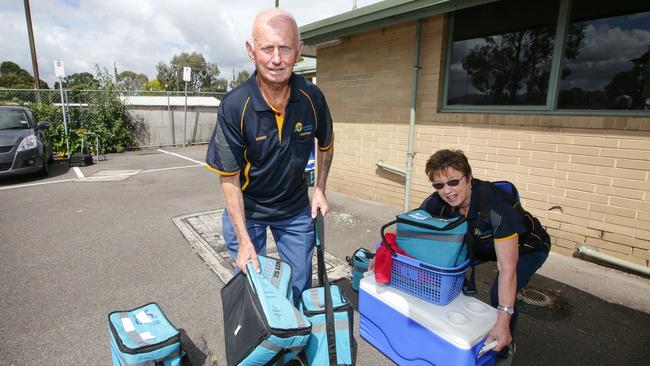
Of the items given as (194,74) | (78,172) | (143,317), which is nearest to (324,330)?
(143,317)

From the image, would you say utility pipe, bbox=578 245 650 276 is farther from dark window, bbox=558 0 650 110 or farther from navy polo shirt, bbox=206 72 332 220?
navy polo shirt, bbox=206 72 332 220

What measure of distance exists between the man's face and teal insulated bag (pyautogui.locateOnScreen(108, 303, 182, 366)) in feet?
5.69

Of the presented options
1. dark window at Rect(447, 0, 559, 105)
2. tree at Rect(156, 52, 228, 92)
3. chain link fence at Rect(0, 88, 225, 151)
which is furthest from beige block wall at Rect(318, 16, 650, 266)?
tree at Rect(156, 52, 228, 92)

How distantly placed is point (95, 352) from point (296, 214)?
1.80 metres

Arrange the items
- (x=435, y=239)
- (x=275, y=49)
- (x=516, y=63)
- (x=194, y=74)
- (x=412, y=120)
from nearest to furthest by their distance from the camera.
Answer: (x=275, y=49)
(x=435, y=239)
(x=516, y=63)
(x=412, y=120)
(x=194, y=74)

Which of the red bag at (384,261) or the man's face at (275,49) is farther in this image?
the red bag at (384,261)

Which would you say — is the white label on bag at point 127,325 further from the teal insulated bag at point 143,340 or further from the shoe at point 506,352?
the shoe at point 506,352

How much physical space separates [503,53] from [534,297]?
321 cm

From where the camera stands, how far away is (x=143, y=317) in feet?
8.03

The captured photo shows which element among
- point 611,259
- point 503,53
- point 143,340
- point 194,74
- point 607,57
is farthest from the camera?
point 194,74

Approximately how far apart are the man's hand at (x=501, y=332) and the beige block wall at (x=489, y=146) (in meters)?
2.74

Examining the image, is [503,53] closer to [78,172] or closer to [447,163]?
[447,163]

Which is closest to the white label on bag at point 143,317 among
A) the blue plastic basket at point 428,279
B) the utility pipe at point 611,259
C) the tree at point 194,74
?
the blue plastic basket at point 428,279

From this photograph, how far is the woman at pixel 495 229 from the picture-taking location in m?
2.08
